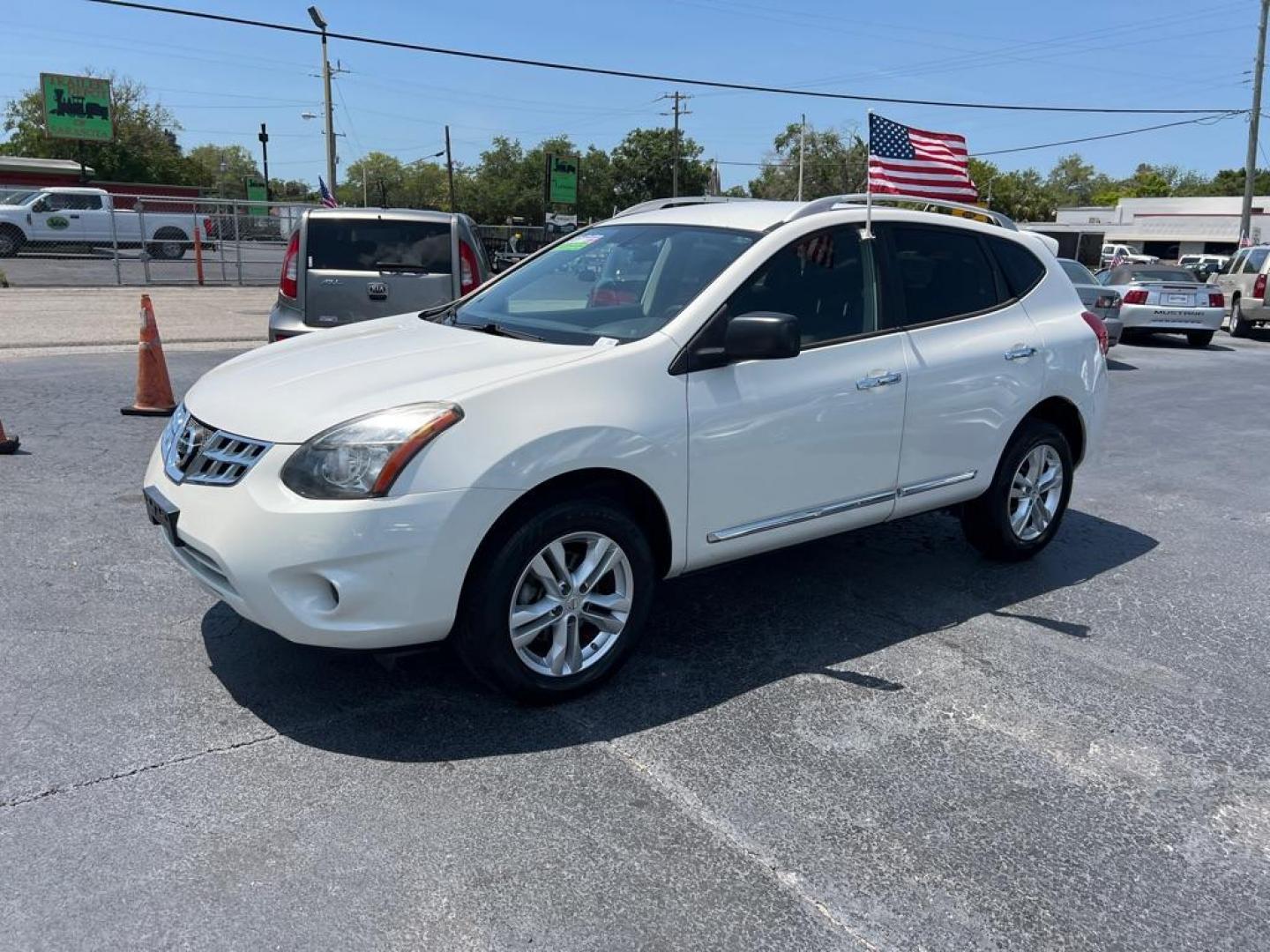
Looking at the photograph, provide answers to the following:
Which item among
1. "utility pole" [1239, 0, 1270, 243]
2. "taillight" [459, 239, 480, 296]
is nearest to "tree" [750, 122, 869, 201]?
"utility pole" [1239, 0, 1270, 243]

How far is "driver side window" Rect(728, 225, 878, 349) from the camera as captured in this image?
4289 millimetres

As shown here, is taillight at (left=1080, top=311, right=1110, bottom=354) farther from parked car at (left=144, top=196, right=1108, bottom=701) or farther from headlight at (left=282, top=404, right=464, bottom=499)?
headlight at (left=282, top=404, right=464, bottom=499)

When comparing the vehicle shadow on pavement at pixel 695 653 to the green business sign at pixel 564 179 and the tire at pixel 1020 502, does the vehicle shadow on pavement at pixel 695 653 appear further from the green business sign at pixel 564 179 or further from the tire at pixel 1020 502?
the green business sign at pixel 564 179

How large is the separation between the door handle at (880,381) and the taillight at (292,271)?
575cm

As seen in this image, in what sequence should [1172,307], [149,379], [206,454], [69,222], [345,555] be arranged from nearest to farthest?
[345,555], [206,454], [149,379], [1172,307], [69,222]

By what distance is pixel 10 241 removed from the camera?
94.4 feet

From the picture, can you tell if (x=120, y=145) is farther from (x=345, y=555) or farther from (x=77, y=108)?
(x=345, y=555)

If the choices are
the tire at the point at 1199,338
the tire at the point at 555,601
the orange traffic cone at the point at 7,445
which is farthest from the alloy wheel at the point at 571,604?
the tire at the point at 1199,338

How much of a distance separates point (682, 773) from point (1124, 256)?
4597 cm

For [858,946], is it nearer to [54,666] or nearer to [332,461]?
[332,461]

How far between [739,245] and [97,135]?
63.4 metres

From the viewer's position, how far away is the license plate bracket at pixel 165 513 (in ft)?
12.1

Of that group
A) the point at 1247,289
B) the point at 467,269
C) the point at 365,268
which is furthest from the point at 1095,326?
the point at 1247,289

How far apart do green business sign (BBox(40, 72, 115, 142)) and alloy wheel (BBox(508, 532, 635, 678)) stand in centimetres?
6275
